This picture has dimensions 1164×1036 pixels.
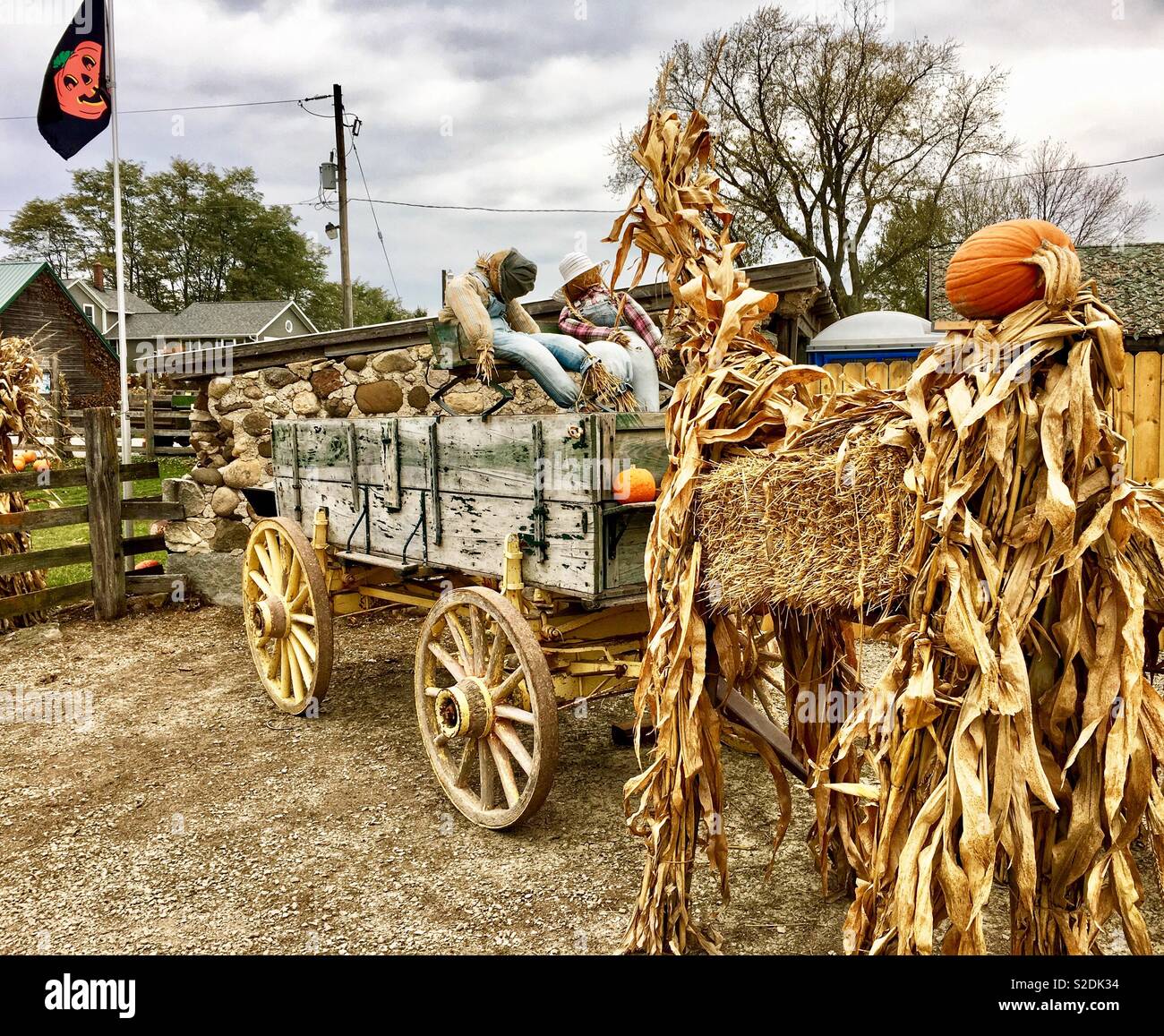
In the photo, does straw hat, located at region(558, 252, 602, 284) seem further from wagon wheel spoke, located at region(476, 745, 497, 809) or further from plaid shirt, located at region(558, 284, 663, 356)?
wagon wheel spoke, located at region(476, 745, 497, 809)

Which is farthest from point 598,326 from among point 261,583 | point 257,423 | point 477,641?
point 257,423

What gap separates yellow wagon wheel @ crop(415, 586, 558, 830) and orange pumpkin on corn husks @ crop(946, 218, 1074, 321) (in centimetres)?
199

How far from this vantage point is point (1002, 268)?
178cm

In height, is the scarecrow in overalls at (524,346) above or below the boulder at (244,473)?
above

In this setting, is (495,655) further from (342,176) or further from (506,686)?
(342,176)

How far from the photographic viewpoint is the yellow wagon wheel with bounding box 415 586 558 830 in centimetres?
332

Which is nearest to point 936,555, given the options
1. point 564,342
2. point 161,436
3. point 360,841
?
point 564,342

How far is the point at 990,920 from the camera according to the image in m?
2.93

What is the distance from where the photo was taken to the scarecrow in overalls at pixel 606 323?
405 cm

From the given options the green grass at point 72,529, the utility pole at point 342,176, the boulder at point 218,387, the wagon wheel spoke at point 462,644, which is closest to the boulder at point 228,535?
the green grass at point 72,529

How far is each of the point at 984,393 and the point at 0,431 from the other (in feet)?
25.1

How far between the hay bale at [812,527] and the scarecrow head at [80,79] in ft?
34.8

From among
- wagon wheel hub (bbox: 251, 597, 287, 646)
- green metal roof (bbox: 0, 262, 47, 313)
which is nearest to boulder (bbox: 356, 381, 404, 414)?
wagon wheel hub (bbox: 251, 597, 287, 646)

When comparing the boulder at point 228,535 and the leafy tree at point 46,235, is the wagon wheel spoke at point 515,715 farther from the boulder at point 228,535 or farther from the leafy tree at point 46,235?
the leafy tree at point 46,235
